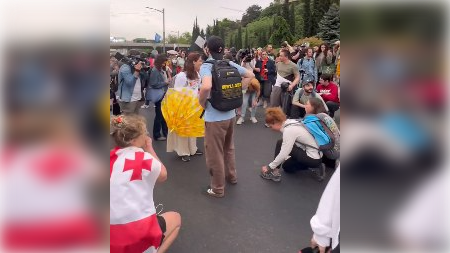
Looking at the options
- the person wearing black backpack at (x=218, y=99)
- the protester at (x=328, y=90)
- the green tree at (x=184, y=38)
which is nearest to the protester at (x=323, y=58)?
the protester at (x=328, y=90)

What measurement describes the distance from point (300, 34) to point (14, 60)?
42265 millimetres

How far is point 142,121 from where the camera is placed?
265cm

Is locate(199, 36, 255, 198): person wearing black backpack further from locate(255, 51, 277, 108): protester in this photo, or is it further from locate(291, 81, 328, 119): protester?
locate(255, 51, 277, 108): protester

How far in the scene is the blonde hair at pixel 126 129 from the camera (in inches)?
94.1

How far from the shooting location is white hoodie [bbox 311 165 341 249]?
1.50 metres

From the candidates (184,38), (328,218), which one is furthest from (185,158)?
(184,38)

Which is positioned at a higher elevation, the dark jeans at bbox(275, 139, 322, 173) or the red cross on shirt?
the red cross on shirt

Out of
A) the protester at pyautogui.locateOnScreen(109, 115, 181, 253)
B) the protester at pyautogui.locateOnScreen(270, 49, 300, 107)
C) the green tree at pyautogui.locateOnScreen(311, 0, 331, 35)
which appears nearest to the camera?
the protester at pyautogui.locateOnScreen(109, 115, 181, 253)

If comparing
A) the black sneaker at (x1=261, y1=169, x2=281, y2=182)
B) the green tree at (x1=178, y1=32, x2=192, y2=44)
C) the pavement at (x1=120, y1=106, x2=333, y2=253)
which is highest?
the green tree at (x1=178, y1=32, x2=192, y2=44)

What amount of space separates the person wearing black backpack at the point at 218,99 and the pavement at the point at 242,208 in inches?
12.7

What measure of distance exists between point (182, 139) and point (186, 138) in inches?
2.7

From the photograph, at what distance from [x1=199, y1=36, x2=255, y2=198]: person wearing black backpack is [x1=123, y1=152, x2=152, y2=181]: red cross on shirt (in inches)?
56.1

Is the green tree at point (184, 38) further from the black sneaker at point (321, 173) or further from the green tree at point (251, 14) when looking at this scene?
the black sneaker at point (321, 173)

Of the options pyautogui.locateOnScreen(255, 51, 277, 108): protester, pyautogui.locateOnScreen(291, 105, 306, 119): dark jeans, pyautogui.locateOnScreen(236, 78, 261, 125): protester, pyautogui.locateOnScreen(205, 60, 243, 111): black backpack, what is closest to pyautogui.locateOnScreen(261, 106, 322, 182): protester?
pyautogui.locateOnScreen(205, 60, 243, 111): black backpack
